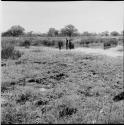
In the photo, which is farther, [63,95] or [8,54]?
[8,54]

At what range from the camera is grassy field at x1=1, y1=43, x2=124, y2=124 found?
3.32m

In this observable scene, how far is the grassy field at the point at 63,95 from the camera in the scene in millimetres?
3318

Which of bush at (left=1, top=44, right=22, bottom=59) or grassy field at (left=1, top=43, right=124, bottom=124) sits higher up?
bush at (left=1, top=44, right=22, bottom=59)

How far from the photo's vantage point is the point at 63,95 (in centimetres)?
432

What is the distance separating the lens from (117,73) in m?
6.16

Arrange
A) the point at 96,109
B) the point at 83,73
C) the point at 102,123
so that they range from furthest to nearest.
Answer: the point at 83,73 → the point at 96,109 → the point at 102,123

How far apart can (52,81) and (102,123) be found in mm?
2457

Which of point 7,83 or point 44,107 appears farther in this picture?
point 7,83

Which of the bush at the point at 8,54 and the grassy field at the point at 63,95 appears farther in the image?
the bush at the point at 8,54

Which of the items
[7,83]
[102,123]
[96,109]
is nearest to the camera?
[102,123]

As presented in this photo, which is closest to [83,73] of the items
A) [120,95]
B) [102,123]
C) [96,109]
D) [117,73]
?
[117,73]

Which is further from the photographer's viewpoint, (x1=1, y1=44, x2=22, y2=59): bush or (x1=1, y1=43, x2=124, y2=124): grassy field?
(x1=1, y1=44, x2=22, y2=59): bush

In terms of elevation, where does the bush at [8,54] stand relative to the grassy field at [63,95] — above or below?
above

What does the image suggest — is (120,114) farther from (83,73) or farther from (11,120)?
(83,73)
